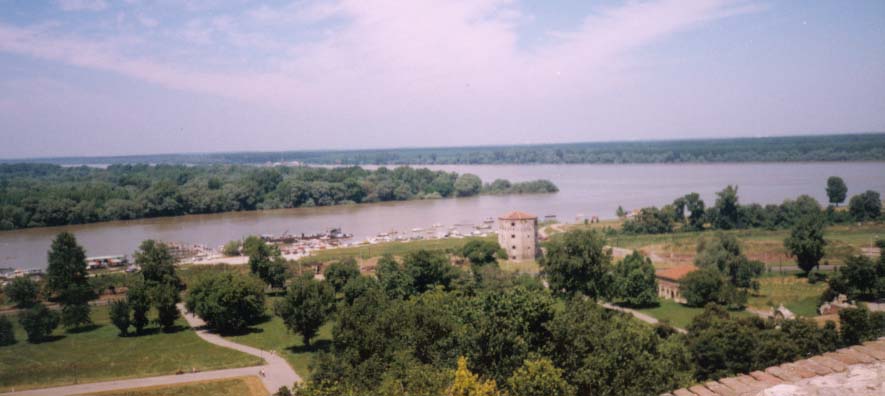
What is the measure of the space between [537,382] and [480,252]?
16.3 metres

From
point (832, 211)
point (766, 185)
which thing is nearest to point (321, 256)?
point (832, 211)

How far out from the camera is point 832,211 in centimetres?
3206

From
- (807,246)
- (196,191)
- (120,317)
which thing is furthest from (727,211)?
(196,191)

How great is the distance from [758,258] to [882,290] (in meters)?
7.89

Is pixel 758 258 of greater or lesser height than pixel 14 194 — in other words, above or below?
below

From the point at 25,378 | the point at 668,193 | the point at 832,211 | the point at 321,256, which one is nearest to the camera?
the point at 25,378

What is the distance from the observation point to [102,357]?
1378 centimetres

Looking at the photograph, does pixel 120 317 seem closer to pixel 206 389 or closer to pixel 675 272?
pixel 206 389

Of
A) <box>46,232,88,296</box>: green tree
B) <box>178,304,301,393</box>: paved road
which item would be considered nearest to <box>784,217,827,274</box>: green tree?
<box>178,304,301,393</box>: paved road

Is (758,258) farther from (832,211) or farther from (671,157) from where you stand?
(671,157)

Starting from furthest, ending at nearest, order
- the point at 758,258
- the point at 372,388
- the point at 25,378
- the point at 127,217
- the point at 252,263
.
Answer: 1. the point at 127,217
2. the point at 758,258
3. the point at 252,263
4. the point at 25,378
5. the point at 372,388

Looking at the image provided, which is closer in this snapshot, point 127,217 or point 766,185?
point 127,217

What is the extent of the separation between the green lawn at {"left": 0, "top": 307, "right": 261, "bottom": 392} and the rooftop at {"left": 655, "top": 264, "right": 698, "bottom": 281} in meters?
14.2

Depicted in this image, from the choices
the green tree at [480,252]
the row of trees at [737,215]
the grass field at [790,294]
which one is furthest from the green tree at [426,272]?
the row of trees at [737,215]
